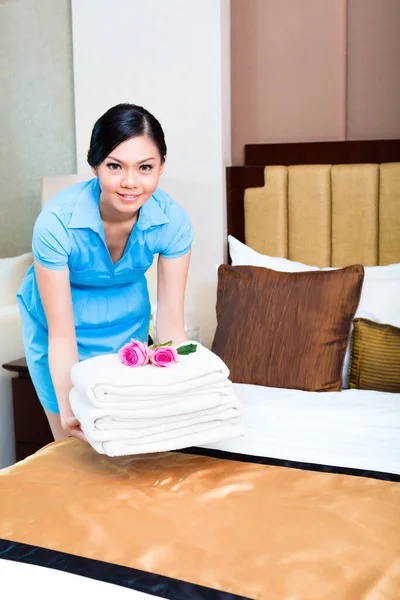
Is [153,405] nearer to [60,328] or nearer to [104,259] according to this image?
[60,328]

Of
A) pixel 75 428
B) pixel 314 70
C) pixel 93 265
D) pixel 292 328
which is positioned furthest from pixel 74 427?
pixel 314 70

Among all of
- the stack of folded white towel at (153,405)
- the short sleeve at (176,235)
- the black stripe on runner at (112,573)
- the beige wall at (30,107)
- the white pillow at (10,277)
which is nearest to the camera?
the black stripe on runner at (112,573)

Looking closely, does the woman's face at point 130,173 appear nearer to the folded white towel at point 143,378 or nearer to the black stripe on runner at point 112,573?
the folded white towel at point 143,378

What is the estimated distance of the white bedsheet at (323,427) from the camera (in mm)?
1696

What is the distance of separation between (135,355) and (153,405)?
12cm

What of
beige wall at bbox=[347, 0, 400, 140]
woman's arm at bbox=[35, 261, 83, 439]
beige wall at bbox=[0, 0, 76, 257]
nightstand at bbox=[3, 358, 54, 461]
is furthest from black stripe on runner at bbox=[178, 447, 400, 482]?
beige wall at bbox=[0, 0, 76, 257]

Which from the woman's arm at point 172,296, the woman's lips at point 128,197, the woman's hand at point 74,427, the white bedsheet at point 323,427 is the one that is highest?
the woman's lips at point 128,197

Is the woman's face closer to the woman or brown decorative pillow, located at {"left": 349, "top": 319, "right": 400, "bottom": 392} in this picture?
the woman

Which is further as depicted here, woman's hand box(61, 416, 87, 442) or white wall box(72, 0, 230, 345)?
white wall box(72, 0, 230, 345)

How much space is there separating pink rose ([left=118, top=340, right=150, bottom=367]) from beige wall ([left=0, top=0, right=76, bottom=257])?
1.98 metres

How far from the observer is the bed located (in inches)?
44.6

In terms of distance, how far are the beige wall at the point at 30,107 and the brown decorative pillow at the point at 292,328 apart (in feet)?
4.59

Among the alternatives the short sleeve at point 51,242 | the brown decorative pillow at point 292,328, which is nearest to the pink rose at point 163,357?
the short sleeve at point 51,242

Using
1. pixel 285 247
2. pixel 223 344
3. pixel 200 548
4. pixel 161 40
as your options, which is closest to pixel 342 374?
pixel 223 344
